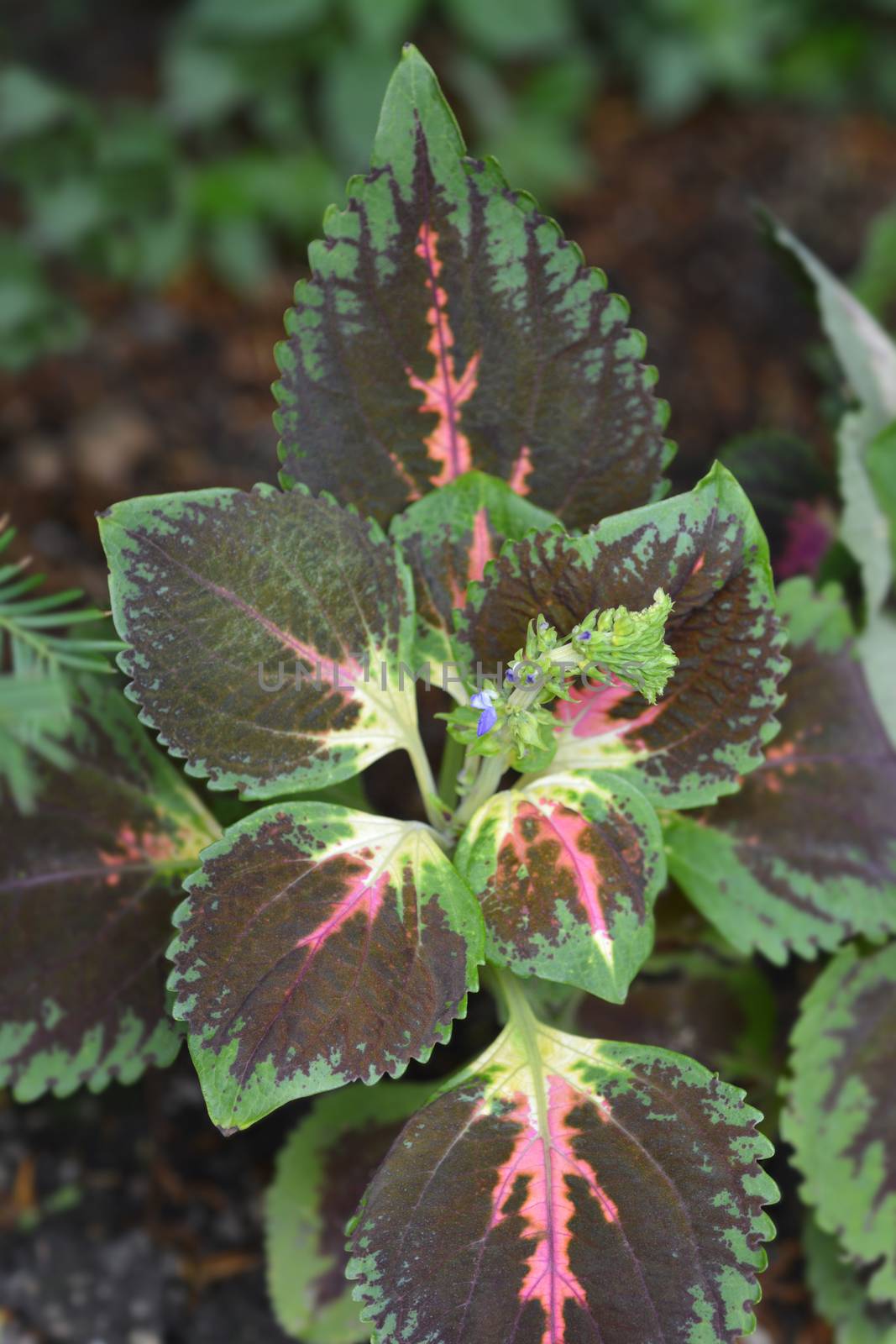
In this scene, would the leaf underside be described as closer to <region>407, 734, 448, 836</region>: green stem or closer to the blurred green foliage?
<region>407, 734, 448, 836</region>: green stem

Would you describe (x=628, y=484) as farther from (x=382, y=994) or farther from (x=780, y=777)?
(x=382, y=994)

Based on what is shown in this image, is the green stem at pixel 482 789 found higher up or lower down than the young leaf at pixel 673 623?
lower down

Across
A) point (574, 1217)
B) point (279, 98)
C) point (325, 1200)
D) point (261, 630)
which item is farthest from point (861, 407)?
point (279, 98)

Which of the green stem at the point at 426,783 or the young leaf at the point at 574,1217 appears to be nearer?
the young leaf at the point at 574,1217

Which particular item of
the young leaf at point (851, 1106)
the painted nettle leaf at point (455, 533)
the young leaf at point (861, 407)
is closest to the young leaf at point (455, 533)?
the painted nettle leaf at point (455, 533)

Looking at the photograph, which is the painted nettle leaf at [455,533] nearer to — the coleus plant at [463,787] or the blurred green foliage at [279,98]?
the coleus plant at [463,787]

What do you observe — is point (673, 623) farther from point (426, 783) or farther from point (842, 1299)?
point (842, 1299)
